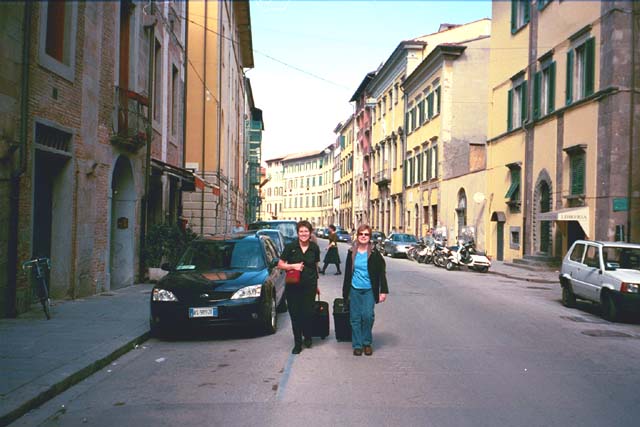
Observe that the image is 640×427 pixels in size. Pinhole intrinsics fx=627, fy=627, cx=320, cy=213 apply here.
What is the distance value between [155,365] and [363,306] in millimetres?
2715

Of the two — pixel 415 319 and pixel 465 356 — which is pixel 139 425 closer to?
pixel 465 356

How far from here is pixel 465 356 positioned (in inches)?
322

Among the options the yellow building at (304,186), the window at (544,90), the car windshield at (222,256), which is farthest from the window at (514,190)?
the yellow building at (304,186)

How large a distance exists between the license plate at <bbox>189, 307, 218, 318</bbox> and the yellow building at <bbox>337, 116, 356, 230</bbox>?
68982 mm

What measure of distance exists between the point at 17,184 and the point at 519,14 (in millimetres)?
25525

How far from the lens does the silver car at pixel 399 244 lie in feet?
119

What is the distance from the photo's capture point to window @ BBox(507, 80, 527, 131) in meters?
28.6

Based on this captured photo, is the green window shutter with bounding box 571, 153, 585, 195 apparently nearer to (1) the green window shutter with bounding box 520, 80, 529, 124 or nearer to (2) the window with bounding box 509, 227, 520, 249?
(1) the green window shutter with bounding box 520, 80, 529, 124

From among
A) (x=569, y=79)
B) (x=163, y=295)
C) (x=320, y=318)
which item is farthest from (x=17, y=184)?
(x=569, y=79)

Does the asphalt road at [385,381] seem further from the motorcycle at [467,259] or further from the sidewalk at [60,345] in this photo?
the motorcycle at [467,259]

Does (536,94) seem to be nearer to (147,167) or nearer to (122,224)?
(147,167)

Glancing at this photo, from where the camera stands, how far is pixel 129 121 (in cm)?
1538

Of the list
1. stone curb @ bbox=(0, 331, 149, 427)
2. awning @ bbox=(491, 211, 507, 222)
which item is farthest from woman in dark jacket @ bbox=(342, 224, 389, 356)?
awning @ bbox=(491, 211, 507, 222)

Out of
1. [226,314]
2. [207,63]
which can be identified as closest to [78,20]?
[226,314]
